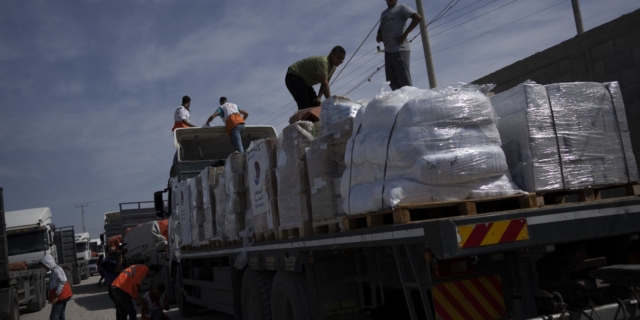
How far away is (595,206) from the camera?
381 cm

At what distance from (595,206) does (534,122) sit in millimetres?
728

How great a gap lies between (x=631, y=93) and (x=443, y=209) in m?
3.70

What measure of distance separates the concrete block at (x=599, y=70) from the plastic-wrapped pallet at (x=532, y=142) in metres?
3.13

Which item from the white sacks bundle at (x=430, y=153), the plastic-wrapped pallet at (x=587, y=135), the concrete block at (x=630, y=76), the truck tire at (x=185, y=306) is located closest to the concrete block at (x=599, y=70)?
the concrete block at (x=630, y=76)

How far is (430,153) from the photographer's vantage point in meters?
4.04

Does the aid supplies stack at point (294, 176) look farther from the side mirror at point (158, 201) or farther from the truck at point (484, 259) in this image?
the side mirror at point (158, 201)

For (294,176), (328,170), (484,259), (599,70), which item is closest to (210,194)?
(294,176)

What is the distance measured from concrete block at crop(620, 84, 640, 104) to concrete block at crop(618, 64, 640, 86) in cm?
5

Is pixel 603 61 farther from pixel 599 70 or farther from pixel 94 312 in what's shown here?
pixel 94 312

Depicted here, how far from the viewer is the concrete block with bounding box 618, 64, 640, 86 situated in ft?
21.4

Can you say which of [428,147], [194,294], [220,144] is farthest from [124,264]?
[428,147]

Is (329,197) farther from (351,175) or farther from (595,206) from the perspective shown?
(595,206)

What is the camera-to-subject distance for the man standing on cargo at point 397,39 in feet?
24.6

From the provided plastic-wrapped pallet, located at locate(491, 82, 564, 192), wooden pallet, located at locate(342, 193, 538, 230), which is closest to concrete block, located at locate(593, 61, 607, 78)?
plastic-wrapped pallet, located at locate(491, 82, 564, 192)
